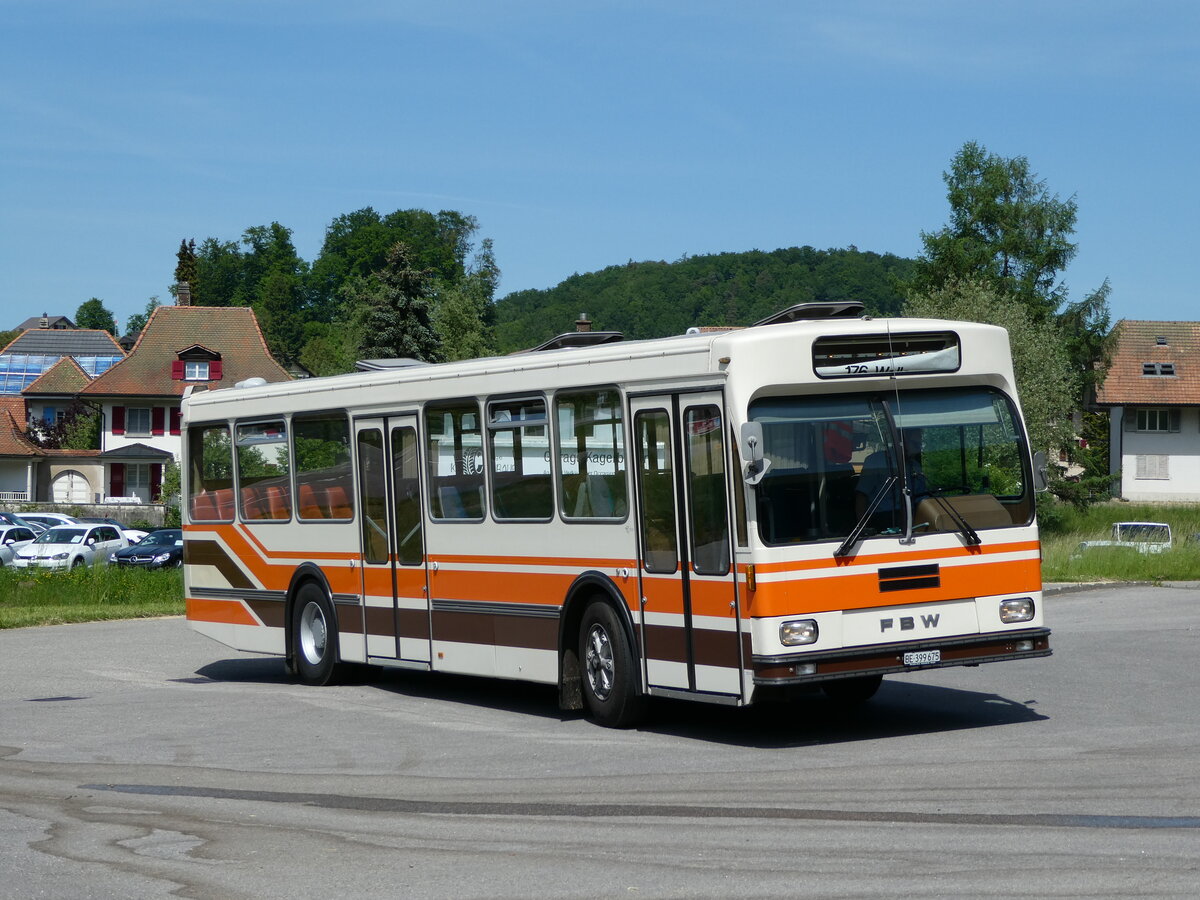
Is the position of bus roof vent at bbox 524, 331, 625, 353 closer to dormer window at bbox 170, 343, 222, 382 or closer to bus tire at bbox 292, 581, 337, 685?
bus tire at bbox 292, 581, 337, 685

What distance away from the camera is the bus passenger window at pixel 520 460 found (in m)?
13.3

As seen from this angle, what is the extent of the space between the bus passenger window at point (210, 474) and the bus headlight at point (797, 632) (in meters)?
8.87

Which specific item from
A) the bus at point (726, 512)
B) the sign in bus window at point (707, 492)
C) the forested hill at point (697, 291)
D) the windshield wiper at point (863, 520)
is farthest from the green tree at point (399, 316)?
the windshield wiper at point (863, 520)

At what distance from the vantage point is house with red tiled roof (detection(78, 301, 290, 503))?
81.1m

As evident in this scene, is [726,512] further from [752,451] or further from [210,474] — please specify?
[210,474]

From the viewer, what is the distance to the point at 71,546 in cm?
4659

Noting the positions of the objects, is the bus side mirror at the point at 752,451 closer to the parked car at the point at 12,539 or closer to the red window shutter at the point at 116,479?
the parked car at the point at 12,539

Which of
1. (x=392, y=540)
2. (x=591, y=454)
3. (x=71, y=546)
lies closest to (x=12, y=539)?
(x=71, y=546)

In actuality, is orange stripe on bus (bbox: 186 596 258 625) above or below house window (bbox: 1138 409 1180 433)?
below

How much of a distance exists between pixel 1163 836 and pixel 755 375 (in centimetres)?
448

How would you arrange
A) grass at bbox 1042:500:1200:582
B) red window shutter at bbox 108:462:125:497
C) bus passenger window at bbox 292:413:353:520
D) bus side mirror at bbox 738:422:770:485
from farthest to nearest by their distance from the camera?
1. red window shutter at bbox 108:462:125:497
2. grass at bbox 1042:500:1200:582
3. bus passenger window at bbox 292:413:353:520
4. bus side mirror at bbox 738:422:770:485

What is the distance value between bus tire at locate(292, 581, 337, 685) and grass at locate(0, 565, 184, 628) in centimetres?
1051

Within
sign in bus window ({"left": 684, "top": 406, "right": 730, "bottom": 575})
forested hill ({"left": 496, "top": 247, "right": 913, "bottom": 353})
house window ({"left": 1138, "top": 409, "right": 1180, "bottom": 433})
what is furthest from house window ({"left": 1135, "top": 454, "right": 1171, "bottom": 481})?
sign in bus window ({"left": 684, "top": 406, "right": 730, "bottom": 575})

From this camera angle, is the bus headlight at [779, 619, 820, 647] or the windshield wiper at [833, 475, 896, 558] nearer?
the bus headlight at [779, 619, 820, 647]
